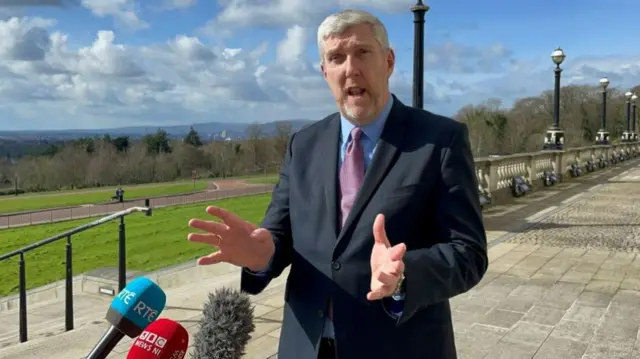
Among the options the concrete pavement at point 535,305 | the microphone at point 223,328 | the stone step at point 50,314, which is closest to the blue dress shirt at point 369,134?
the microphone at point 223,328

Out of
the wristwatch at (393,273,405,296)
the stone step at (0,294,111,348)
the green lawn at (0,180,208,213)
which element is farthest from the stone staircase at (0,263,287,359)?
the green lawn at (0,180,208,213)

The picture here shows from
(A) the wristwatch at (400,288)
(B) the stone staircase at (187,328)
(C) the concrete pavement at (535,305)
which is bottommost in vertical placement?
(B) the stone staircase at (187,328)

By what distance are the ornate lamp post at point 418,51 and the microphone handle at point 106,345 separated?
24.4 ft

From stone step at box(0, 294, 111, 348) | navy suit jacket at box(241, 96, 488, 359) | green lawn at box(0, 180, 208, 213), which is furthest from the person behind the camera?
green lawn at box(0, 180, 208, 213)

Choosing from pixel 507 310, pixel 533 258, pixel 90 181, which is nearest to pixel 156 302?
pixel 507 310

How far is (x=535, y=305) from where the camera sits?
18.2 feet

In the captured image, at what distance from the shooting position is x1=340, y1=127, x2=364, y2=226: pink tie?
5.65ft

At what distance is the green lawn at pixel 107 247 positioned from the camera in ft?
81.0

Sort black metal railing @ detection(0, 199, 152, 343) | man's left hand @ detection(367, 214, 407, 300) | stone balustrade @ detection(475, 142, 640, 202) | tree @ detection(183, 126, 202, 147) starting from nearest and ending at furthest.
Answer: man's left hand @ detection(367, 214, 407, 300), black metal railing @ detection(0, 199, 152, 343), stone balustrade @ detection(475, 142, 640, 202), tree @ detection(183, 126, 202, 147)

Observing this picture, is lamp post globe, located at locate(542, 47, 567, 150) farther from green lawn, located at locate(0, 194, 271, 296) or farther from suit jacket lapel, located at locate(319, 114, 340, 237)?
suit jacket lapel, located at locate(319, 114, 340, 237)

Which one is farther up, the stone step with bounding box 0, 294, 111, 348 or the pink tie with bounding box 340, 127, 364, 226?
the pink tie with bounding box 340, 127, 364, 226

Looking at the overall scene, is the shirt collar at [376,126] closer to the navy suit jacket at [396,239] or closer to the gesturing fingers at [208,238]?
the navy suit jacket at [396,239]

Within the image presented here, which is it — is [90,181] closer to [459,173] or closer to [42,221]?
[42,221]

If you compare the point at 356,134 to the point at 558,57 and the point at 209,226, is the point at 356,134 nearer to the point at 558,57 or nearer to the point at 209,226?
the point at 209,226
